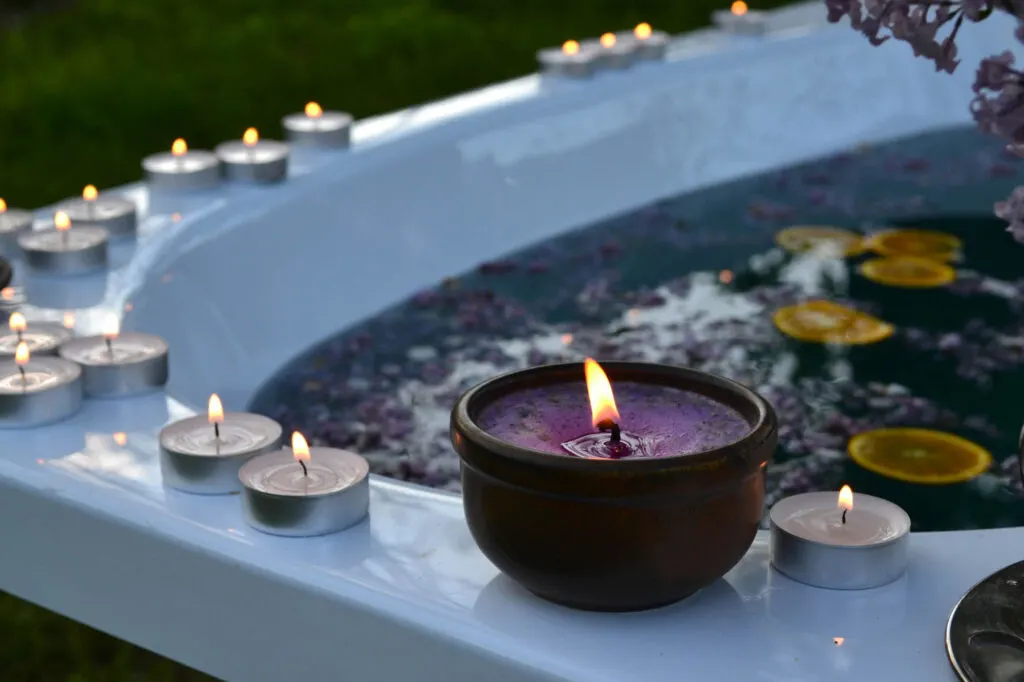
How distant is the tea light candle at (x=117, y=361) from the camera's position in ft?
4.87

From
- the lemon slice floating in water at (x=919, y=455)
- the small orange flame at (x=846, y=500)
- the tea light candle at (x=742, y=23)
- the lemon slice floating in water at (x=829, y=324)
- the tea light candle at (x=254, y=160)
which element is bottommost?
the lemon slice floating in water at (x=919, y=455)

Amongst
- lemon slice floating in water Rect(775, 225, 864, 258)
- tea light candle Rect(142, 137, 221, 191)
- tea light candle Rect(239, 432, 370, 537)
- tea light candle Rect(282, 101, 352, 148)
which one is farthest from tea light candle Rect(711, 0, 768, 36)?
tea light candle Rect(239, 432, 370, 537)

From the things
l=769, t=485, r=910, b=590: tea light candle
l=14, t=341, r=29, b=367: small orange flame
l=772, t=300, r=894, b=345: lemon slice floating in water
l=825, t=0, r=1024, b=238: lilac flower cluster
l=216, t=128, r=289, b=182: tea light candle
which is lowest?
l=772, t=300, r=894, b=345: lemon slice floating in water

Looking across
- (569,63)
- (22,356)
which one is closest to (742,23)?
(569,63)

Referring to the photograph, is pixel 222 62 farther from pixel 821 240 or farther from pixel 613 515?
pixel 613 515

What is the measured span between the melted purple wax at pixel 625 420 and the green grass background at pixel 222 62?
94.1 inches

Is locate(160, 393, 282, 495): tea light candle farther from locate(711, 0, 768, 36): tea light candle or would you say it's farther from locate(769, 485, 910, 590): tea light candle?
locate(711, 0, 768, 36): tea light candle

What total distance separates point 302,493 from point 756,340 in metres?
1.25

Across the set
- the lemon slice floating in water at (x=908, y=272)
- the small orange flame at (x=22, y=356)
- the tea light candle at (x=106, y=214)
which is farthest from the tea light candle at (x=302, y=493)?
the lemon slice floating in water at (x=908, y=272)

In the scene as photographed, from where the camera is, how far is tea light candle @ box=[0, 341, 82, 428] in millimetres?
1410

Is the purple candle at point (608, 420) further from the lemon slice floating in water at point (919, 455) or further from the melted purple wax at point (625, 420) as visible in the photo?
the lemon slice floating in water at point (919, 455)

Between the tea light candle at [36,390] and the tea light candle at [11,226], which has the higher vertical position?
the tea light candle at [11,226]

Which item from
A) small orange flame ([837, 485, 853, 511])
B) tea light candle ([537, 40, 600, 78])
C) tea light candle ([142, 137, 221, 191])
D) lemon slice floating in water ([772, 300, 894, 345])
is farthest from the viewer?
tea light candle ([537, 40, 600, 78])

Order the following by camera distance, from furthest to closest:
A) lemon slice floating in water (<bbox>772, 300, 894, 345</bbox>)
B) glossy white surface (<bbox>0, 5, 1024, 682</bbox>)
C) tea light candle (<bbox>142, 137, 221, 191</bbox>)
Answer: lemon slice floating in water (<bbox>772, 300, 894, 345</bbox>) → tea light candle (<bbox>142, 137, 221, 191</bbox>) → glossy white surface (<bbox>0, 5, 1024, 682</bbox>)
